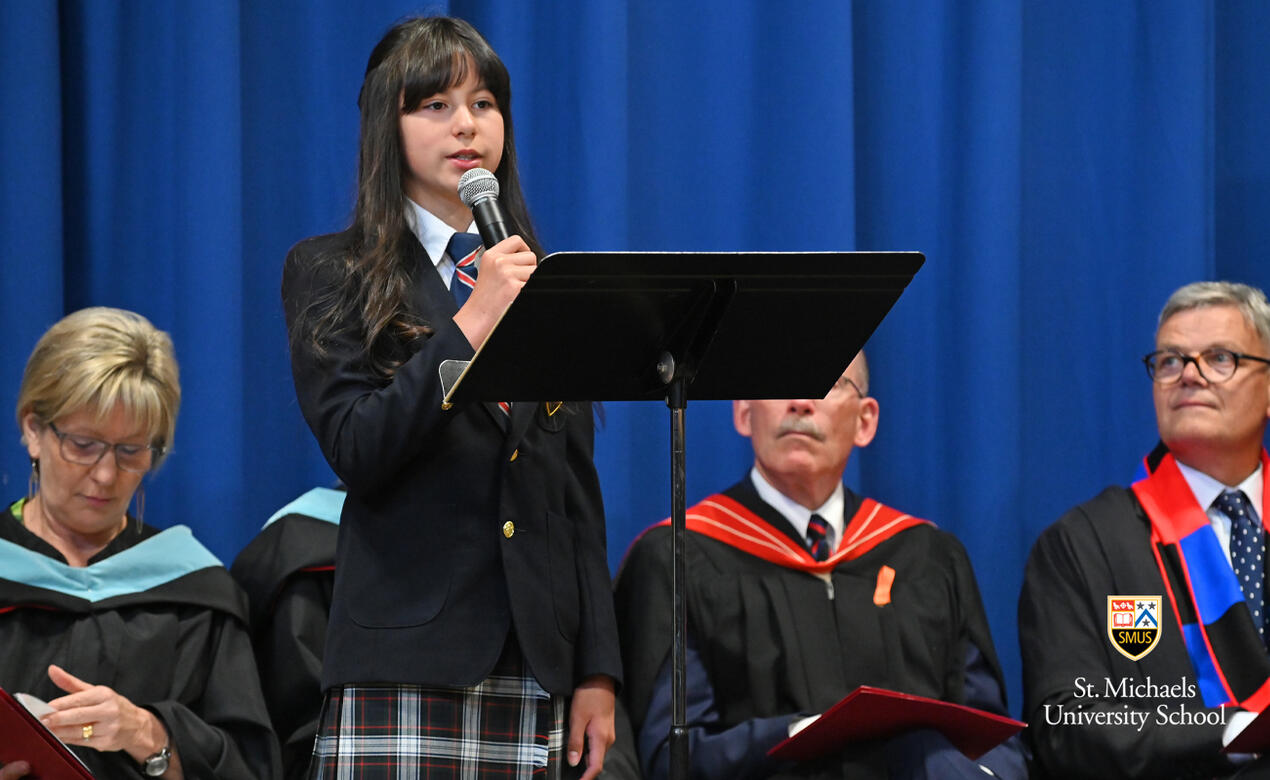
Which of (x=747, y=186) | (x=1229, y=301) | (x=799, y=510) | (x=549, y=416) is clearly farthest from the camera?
(x=747, y=186)

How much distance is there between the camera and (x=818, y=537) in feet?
12.4

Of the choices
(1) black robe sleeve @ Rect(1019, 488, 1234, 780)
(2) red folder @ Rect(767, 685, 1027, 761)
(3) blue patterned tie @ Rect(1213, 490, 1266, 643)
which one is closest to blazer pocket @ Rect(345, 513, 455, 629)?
(2) red folder @ Rect(767, 685, 1027, 761)

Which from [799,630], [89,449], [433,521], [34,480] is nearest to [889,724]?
[799,630]

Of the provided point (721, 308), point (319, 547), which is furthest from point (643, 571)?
point (721, 308)

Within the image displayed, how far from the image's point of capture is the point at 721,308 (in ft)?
6.35

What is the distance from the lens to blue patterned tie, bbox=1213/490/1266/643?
145 inches

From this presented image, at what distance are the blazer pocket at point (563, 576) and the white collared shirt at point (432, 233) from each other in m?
0.43

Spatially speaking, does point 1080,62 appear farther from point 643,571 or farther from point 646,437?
point 643,571

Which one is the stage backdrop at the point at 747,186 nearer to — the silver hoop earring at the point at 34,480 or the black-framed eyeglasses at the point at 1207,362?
the silver hoop earring at the point at 34,480

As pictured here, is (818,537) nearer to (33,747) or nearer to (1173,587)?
(1173,587)

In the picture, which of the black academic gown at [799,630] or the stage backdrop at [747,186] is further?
the stage backdrop at [747,186]

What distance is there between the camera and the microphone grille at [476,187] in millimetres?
2158

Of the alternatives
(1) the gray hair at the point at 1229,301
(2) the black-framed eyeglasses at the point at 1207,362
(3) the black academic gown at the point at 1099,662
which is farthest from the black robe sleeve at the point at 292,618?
(1) the gray hair at the point at 1229,301

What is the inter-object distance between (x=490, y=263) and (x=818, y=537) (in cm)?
197
